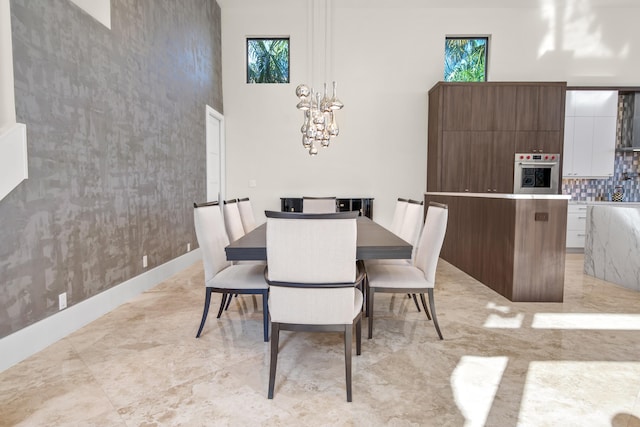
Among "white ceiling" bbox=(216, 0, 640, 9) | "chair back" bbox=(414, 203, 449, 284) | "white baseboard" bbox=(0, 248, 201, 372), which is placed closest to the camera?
"white baseboard" bbox=(0, 248, 201, 372)

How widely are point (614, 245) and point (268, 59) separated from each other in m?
5.39

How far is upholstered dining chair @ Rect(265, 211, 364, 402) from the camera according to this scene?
5.33 ft

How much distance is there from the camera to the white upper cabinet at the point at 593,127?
18.1ft

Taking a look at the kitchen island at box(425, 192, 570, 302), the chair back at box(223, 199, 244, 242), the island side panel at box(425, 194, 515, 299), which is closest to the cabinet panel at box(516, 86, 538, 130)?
the island side panel at box(425, 194, 515, 299)

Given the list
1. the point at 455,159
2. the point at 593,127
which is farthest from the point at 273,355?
the point at 593,127

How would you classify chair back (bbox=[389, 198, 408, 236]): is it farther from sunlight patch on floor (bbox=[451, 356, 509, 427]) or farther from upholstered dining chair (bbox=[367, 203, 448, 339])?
sunlight patch on floor (bbox=[451, 356, 509, 427])

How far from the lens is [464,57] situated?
231 inches

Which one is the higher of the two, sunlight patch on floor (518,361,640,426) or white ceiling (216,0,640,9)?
white ceiling (216,0,640,9)

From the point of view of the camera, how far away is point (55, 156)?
2.33 meters

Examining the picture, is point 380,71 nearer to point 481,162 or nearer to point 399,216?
Answer: point 481,162

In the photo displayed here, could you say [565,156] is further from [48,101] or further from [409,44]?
[48,101]

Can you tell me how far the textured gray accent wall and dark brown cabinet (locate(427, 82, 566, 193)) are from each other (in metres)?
3.62

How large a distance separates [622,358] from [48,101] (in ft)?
12.8

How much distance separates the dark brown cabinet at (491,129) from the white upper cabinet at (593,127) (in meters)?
0.55
